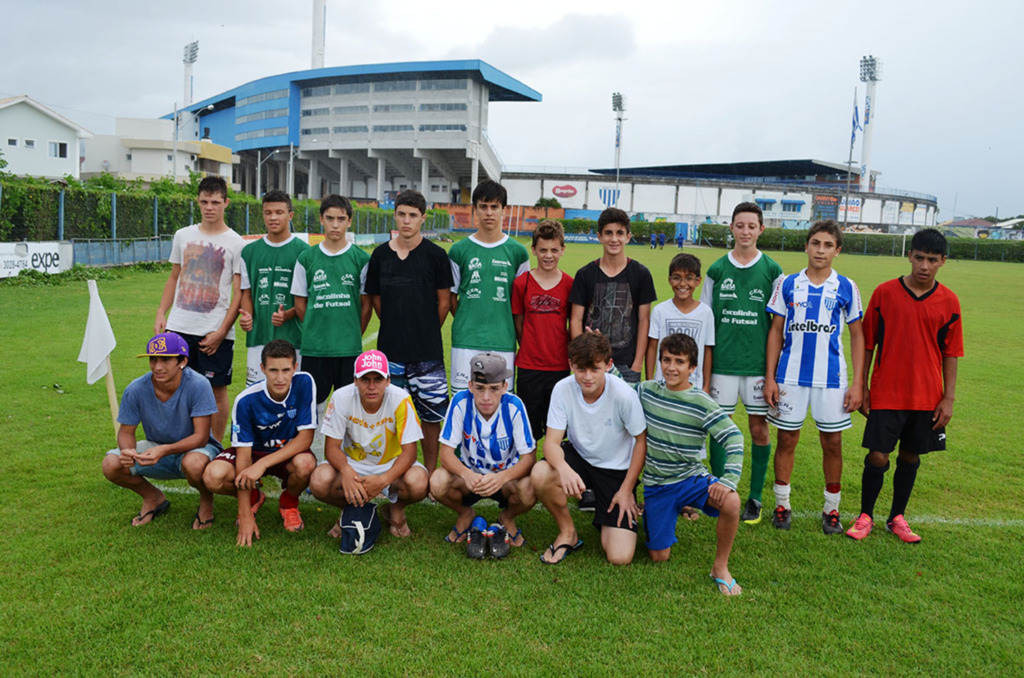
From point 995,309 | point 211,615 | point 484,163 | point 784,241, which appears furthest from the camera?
point 484,163

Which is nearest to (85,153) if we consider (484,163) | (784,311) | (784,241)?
(484,163)

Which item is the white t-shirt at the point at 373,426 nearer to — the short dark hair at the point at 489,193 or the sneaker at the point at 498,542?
the sneaker at the point at 498,542

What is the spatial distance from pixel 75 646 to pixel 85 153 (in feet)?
254

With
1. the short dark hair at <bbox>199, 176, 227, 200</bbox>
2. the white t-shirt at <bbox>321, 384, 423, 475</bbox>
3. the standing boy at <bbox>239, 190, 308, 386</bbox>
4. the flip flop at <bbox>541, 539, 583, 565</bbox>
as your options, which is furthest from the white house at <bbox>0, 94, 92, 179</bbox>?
the flip flop at <bbox>541, 539, 583, 565</bbox>

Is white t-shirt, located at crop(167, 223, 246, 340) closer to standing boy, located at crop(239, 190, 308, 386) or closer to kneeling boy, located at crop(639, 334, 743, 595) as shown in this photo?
standing boy, located at crop(239, 190, 308, 386)

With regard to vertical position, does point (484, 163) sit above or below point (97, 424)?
above

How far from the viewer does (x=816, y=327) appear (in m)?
4.84

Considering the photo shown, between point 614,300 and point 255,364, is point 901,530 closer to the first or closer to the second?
point 614,300

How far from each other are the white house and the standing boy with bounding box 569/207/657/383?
162 feet

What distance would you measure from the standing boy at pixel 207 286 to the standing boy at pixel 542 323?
2.19m

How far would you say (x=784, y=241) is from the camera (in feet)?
196

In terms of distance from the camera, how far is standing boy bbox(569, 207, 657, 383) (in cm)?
512

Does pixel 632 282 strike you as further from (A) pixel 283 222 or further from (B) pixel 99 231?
(B) pixel 99 231

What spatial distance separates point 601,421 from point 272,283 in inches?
105
